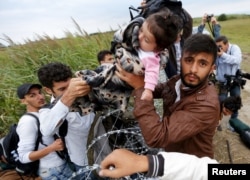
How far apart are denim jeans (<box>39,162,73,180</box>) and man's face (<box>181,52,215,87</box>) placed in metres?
1.37

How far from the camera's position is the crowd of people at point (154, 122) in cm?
123

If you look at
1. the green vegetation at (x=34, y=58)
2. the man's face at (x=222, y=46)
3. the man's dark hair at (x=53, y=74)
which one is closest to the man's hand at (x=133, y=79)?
the man's dark hair at (x=53, y=74)

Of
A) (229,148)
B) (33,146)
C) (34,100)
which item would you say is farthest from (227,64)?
(33,146)

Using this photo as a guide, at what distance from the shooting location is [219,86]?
5348 mm

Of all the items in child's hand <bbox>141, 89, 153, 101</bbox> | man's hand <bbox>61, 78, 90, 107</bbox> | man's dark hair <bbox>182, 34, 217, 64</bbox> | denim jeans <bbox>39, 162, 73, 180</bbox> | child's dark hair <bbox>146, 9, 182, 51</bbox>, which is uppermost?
child's dark hair <bbox>146, 9, 182, 51</bbox>

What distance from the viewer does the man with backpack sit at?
7.66 feet

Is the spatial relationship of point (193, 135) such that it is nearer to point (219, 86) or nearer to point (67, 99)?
point (67, 99)

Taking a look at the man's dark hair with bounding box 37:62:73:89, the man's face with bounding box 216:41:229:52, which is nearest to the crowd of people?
the man's dark hair with bounding box 37:62:73:89

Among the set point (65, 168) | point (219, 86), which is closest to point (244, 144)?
point (219, 86)

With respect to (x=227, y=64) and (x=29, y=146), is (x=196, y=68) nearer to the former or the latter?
(x=29, y=146)

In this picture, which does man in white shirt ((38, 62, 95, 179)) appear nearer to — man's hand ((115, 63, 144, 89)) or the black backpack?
the black backpack

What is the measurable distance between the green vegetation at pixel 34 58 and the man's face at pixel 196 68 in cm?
293

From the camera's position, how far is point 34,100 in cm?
272

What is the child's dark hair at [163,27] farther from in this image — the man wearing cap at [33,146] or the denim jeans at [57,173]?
the denim jeans at [57,173]
